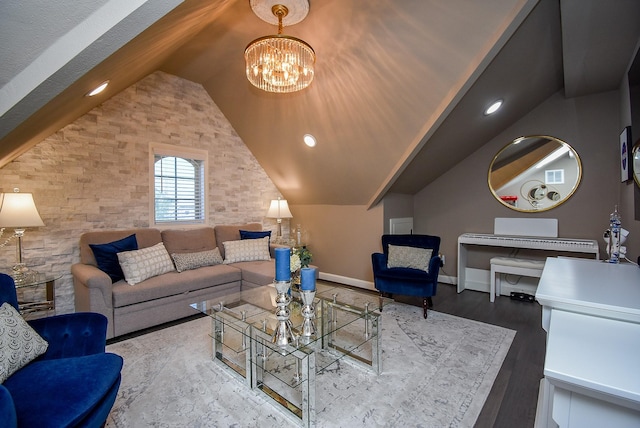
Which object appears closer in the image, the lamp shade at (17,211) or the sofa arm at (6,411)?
the sofa arm at (6,411)

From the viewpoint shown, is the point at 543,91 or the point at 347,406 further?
the point at 543,91

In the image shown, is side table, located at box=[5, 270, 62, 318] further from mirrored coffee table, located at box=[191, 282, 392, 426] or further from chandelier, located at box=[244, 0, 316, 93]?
chandelier, located at box=[244, 0, 316, 93]

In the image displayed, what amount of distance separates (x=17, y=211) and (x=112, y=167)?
1.12 m

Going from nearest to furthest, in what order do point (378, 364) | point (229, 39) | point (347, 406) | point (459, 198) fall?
point (347, 406) → point (378, 364) → point (229, 39) → point (459, 198)

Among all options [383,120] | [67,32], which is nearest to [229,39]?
[383,120]

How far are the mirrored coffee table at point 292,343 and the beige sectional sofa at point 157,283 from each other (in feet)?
2.69

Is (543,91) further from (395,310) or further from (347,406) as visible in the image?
(347,406)

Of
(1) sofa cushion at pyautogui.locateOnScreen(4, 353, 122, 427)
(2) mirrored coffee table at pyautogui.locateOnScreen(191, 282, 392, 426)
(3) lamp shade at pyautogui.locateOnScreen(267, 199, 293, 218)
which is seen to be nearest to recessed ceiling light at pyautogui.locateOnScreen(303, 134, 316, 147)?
(3) lamp shade at pyautogui.locateOnScreen(267, 199, 293, 218)

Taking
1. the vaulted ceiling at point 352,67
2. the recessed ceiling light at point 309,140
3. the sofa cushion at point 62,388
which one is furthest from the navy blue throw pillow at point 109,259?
the recessed ceiling light at point 309,140

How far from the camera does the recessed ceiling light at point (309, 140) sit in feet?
12.8

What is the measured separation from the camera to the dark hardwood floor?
1.77m

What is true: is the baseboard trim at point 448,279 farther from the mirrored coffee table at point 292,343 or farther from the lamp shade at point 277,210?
the lamp shade at point 277,210

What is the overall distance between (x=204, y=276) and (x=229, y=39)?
8.51 feet

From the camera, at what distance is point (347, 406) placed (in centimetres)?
184
